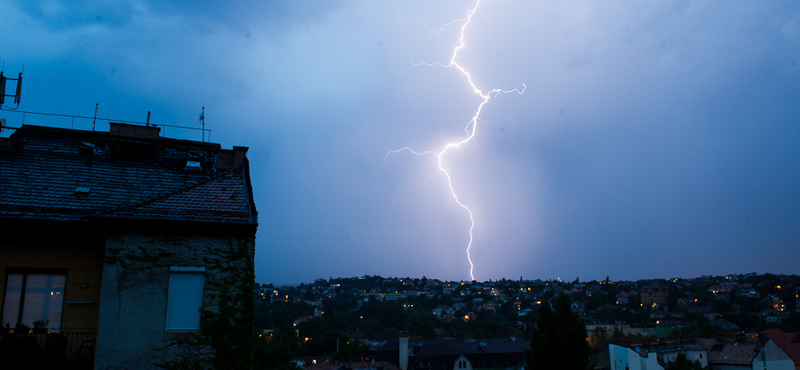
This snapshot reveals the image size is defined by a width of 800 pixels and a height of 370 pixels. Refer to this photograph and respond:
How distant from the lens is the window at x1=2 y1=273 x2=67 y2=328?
383 inches

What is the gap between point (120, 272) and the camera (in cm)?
959

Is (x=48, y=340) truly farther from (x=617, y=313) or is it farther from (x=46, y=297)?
(x=617, y=313)

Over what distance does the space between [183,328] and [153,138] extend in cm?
570

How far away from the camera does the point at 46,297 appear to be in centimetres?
995

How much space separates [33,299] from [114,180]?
2.81 m

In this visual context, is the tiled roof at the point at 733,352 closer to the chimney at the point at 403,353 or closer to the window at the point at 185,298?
the chimney at the point at 403,353

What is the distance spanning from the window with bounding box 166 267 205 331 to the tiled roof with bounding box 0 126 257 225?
1103 mm

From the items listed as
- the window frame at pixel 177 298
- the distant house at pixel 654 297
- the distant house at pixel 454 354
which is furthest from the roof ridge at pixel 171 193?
A: the distant house at pixel 654 297

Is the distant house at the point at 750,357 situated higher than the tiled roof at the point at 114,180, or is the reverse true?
the tiled roof at the point at 114,180

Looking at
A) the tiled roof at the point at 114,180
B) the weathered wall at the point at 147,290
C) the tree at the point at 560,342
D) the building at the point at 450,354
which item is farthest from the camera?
the building at the point at 450,354

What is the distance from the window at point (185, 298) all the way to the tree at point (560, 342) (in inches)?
891

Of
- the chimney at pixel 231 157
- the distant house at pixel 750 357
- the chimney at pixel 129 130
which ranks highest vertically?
the chimney at pixel 129 130

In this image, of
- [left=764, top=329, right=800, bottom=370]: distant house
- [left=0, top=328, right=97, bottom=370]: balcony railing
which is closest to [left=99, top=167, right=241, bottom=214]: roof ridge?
[left=0, top=328, right=97, bottom=370]: balcony railing

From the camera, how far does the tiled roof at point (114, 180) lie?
9.91 meters
